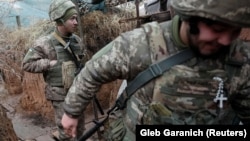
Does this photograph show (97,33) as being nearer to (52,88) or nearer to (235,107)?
(52,88)

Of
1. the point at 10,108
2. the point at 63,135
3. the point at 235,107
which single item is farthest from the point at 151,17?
the point at 10,108

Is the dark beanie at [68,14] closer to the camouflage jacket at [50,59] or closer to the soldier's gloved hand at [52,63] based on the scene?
the camouflage jacket at [50,59]

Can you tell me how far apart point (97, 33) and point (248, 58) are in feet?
12.0

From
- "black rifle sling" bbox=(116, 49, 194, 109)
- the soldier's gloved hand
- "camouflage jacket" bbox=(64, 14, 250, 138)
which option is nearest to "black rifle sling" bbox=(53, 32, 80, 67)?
the soldier's gloved hand

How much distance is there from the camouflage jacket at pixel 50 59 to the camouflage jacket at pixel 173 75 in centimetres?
191

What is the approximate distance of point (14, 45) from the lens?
582 cm

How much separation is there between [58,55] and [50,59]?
0.35 ft

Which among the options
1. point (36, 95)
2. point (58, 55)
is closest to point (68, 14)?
A: point (58, 55)

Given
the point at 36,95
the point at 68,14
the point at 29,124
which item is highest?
the point at 68,14

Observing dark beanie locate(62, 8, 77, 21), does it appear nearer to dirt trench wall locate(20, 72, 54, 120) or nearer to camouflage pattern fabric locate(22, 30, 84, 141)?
camouflage pattern fabric locate(22, 30, 84, 141)

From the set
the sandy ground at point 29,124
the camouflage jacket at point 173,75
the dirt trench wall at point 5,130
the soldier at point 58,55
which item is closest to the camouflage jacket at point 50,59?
the soldier at point 58,55

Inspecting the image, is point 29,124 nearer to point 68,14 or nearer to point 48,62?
point 48,62

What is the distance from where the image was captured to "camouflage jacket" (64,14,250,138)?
6.22ft

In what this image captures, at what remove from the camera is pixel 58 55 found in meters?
3.87
